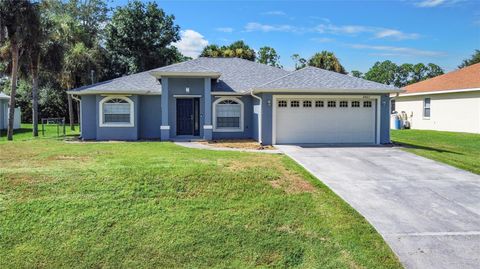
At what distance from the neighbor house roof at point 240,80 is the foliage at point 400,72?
181 ft

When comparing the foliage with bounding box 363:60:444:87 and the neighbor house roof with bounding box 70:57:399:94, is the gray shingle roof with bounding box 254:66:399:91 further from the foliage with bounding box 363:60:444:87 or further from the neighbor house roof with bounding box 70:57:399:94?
the foliage with bounding box 363:60:444:87

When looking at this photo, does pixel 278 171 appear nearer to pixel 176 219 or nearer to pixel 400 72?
pixel 176 219

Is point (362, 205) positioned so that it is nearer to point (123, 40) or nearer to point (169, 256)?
point (169, 256)

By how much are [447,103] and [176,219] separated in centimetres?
2378

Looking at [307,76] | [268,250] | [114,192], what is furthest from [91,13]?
[268,250]

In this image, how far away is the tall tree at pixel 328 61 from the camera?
36.1 meters

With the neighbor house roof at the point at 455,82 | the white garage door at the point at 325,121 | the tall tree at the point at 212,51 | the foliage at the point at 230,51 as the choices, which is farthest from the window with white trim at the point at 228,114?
the tall tree at the point at 212,51

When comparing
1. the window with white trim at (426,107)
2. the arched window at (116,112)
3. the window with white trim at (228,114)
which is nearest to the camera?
the arched window at (116,112)

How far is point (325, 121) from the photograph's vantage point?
1645 cm

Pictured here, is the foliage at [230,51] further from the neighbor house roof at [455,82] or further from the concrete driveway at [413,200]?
the concrete driveway at [413,200]

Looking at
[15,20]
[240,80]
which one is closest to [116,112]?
[240,80]

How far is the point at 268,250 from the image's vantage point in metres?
6.41

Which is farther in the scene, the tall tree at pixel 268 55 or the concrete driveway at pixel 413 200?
the tall tree at pixel 268 55

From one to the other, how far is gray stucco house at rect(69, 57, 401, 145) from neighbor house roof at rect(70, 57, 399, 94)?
0.04 meters
